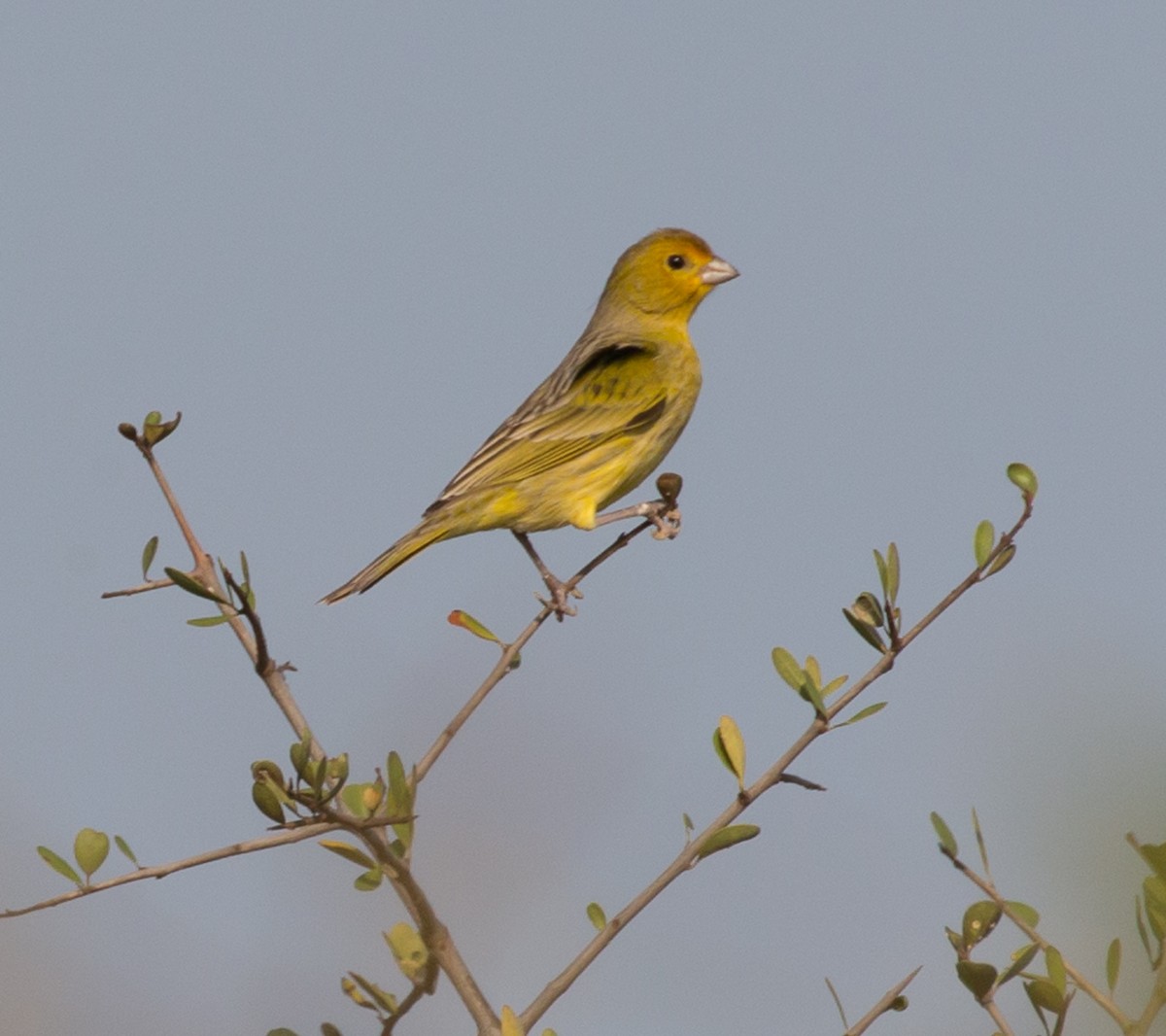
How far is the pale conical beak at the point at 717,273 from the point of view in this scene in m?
7.45

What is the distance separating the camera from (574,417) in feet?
21.4

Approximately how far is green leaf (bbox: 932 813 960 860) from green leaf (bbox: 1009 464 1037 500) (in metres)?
0.55

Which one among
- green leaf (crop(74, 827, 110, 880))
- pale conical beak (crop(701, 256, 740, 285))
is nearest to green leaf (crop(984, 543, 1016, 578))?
green leaf (crop(74, 827, 110, 880))

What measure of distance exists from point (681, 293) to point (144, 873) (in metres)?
5.68

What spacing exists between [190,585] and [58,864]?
1.36 ft

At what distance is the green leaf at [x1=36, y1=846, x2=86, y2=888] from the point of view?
2.21 meters

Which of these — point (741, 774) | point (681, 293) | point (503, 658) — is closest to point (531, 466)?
point (681, 293)

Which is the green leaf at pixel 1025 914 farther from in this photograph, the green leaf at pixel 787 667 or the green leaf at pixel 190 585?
the green leaf at pixel 190 585

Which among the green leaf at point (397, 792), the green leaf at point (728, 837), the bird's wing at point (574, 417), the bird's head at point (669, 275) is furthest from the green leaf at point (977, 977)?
the bird's head at point (669, 275)

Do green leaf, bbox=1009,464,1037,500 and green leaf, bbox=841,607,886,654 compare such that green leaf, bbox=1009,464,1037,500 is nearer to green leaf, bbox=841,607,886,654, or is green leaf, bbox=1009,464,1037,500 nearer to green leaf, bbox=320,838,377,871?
green leaf, bbox=841,607,886,654

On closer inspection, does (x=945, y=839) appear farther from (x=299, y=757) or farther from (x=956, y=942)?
(x=299, y=757)

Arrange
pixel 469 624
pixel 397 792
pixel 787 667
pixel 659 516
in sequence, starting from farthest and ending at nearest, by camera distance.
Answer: pixel 659 516 → pixel 469 624 → pixel 787 667 → pixel 397 792

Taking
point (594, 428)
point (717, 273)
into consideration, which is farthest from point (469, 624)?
point (717, 273)

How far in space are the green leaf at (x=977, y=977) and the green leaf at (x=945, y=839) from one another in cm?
23
